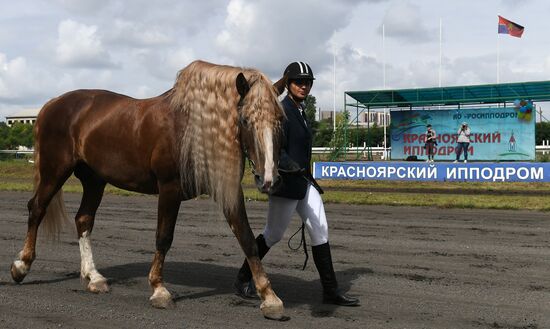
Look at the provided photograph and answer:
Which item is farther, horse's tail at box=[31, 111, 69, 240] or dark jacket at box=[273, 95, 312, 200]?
horse's tail at box=[31, 111, 69, 240]

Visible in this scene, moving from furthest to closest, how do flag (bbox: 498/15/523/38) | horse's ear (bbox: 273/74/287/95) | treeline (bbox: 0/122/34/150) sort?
1. treeline (bbox: 0/122/34/150)
2. flag (bbox: 498/15/523/38)
3. horse's ear (bbox: 273/74/287/95)

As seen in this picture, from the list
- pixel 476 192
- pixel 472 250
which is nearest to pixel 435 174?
pixel 476 192

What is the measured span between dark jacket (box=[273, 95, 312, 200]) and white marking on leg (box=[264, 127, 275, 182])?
53cm

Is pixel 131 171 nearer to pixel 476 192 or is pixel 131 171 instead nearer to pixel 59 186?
pixel 59 186

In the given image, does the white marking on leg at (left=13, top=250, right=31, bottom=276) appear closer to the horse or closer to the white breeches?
the horse

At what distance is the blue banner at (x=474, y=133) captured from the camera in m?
32.2

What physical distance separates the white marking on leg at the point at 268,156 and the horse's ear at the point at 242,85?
41cm

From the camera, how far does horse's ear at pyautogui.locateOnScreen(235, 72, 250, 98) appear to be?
488 centimetres

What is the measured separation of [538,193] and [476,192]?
5.84 ft

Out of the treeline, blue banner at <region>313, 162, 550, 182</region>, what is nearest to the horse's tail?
blue banner at <region>313, 162, 550, 182</region>

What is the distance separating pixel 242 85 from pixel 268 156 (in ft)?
2.19

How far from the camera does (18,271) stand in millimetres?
6344

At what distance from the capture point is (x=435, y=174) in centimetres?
2139

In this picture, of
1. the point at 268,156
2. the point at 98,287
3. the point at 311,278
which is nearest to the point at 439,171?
the point at 311,278
